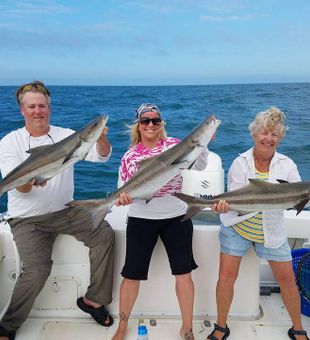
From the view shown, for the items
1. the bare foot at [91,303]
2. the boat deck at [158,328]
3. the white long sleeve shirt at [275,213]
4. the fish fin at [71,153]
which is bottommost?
the boat deck at [158,328]

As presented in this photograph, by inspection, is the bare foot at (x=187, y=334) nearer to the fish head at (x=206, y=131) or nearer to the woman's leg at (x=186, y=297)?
the woman's leg at (x=186, y=297)

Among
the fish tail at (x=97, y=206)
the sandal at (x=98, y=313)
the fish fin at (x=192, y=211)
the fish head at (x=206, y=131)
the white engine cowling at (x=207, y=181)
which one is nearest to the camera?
the fish head at (x=206, y=131)

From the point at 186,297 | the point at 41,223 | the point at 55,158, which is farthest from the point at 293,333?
the point at 55,158

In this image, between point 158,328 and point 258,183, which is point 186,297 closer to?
point 158,328

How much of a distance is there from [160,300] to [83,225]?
40.2 inches

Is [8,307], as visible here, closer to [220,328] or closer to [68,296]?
[68,296]

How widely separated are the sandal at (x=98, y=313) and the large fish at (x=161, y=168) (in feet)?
3.40

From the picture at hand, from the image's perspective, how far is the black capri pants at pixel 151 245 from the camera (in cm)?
354

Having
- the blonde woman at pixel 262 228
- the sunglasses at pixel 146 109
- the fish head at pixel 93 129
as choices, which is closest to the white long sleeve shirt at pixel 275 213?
the blonde woman at pixel 262 228

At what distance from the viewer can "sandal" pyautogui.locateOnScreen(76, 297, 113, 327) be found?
3865mm

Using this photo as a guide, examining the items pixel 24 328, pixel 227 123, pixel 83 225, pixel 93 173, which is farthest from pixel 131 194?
pixel 227 123

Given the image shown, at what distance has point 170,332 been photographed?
3.78 m

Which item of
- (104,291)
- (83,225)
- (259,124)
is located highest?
(259,124)

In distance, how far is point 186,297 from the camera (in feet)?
11.7
